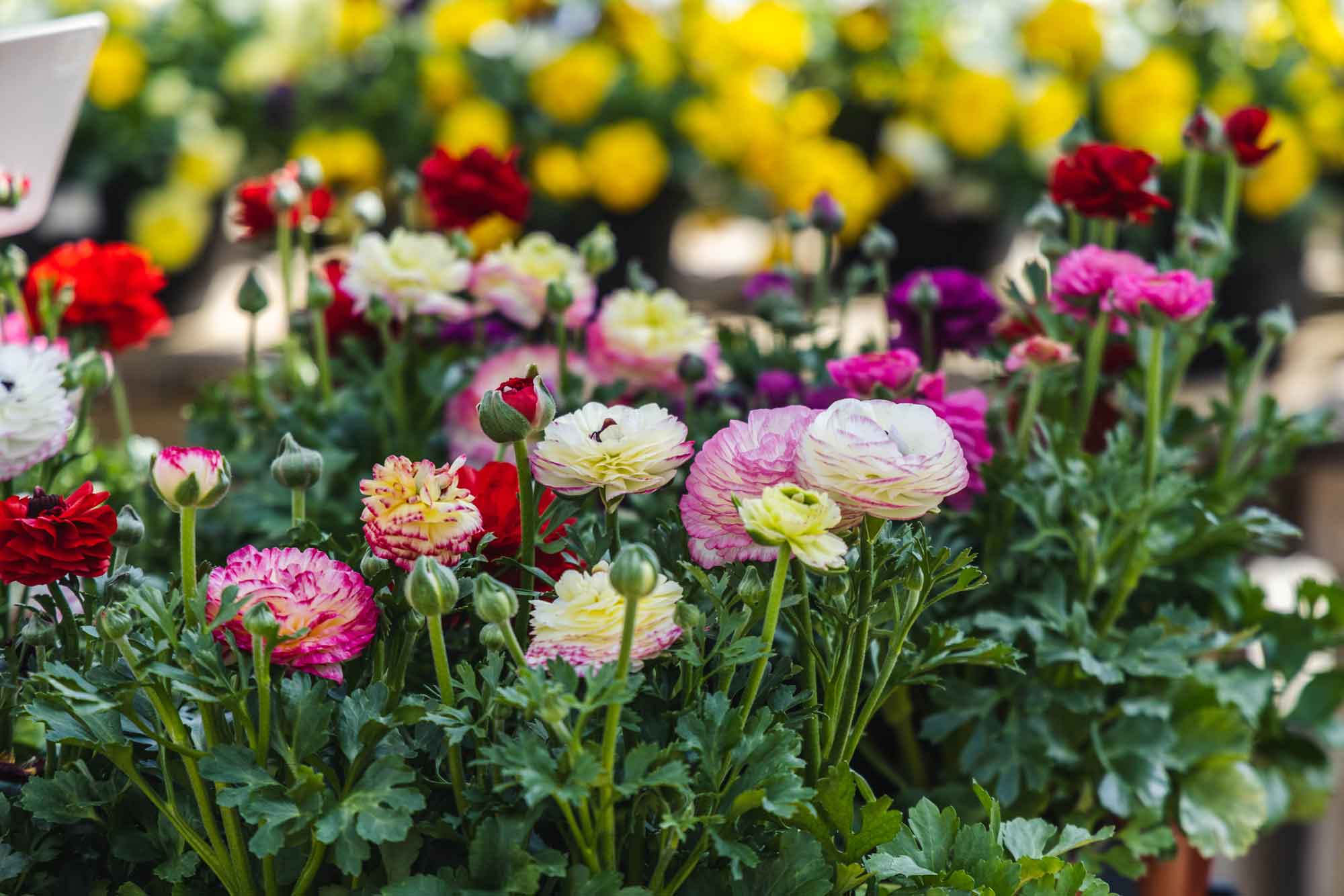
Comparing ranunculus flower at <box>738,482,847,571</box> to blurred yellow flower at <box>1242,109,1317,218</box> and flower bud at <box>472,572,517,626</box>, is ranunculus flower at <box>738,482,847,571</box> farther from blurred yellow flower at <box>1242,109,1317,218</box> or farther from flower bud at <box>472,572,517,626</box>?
blurred yellow flower at <box>1242,109,1317,218</box>

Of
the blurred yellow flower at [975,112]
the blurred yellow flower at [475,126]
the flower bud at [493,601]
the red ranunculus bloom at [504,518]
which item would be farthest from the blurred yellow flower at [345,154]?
the flower bud at [493,601]

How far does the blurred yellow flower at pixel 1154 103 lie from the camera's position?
156 centimetres

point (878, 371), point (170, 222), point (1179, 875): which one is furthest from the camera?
point (170, 222)

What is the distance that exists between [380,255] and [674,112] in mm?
968

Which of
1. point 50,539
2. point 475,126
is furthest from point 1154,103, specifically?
point 50,539

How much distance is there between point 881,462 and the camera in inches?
15.9

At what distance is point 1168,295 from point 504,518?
32 cm

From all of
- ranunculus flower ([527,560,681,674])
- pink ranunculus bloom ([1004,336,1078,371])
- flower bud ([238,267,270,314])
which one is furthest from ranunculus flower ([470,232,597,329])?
ranunculus flower ([527,560,681,674])

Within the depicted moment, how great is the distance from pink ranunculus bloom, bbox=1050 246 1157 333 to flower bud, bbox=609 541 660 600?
0.38 metres

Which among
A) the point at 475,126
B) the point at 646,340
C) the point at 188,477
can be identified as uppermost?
the point at 188,477

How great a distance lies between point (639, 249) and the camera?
1653 mm

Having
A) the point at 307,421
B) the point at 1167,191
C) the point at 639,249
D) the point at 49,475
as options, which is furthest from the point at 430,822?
the point at 1167,191

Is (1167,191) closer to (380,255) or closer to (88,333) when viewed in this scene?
(380,255)

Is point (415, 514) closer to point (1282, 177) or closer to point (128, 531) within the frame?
point (128, 531)
